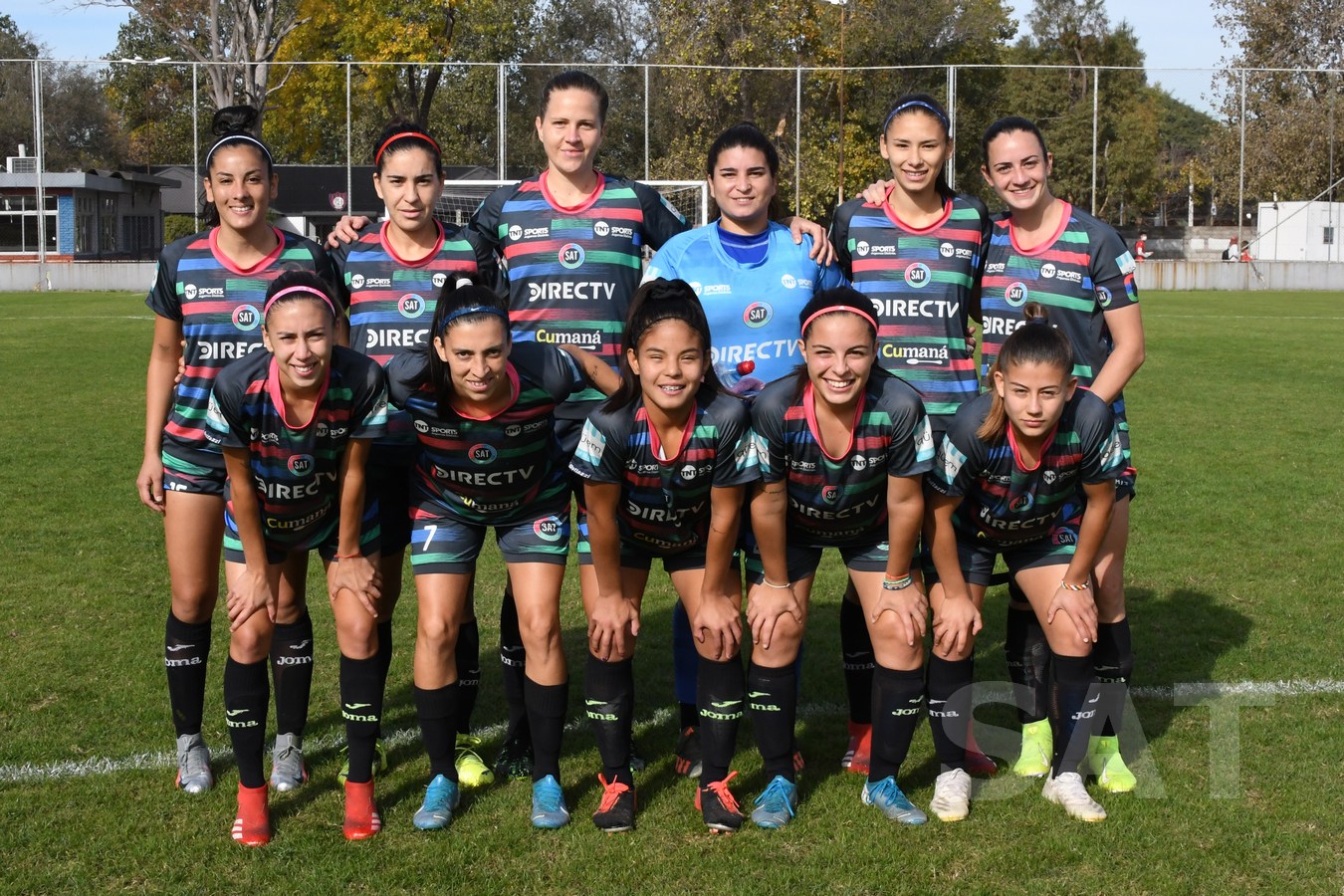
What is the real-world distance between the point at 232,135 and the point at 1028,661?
2998 mm

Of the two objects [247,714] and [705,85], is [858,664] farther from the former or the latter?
[705,85]

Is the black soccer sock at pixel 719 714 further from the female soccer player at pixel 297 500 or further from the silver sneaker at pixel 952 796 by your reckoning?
the female soccer player at pixel 297 500

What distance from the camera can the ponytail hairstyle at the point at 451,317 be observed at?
11.4 feet

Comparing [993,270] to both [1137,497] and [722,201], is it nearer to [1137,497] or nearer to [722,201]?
[722,201]

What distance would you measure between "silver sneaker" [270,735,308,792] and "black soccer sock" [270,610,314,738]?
0.10ft

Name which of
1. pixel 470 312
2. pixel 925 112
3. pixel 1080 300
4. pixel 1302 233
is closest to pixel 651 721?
pixel 470 312

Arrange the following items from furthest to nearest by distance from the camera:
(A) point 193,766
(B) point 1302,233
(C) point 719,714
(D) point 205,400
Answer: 1. (B) point 1302,233
2. (A) point 193,766
3. (D) point 205,400
4. (C) point 719,714

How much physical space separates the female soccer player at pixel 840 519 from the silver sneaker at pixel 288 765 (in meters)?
1.42

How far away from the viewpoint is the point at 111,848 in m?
3.45

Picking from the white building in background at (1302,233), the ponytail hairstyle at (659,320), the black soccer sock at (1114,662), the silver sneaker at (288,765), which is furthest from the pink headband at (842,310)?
the white building in background at (1302,233)

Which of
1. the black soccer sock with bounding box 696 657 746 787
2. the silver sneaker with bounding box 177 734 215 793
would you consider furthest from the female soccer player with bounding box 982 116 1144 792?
the silver sneaker with bounding box 177 734 215 793

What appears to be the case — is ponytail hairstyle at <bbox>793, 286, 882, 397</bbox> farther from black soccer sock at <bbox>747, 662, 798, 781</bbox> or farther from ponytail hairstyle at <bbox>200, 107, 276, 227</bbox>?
ponytail hairstyle at <bbox>200, 107, 276, 227</bbox>

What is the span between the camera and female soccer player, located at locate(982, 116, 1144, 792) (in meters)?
3.92

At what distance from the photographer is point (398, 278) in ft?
12.8
